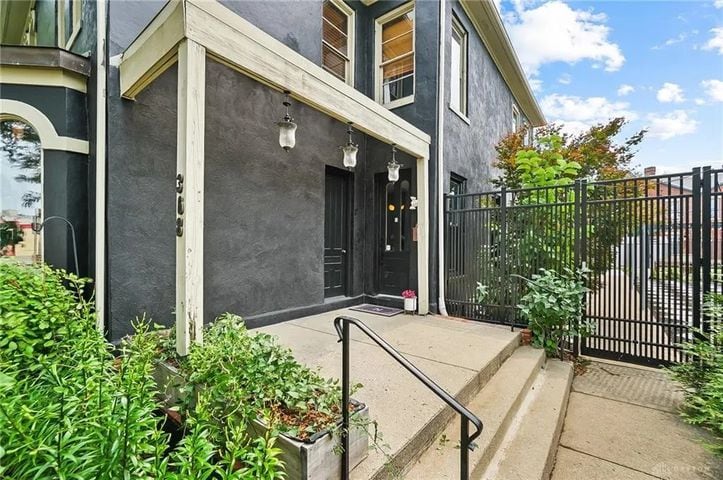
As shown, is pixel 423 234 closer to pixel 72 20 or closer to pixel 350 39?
pixel 350 39

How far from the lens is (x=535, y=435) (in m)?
2.63

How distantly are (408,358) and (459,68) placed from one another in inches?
250

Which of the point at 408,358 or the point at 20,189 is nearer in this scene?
the point at 408,358

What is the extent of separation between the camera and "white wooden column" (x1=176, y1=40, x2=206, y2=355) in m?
2.50

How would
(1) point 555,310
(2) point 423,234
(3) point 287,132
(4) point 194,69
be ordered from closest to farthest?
Answer: (4) point 194,69, (3) point 287,132, (1) point 555,310, (2) point 423,234

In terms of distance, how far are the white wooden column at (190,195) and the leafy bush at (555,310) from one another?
3.98m

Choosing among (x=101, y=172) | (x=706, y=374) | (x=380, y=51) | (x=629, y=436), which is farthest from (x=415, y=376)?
(x=380, y=51)

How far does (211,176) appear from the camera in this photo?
4.21 meters

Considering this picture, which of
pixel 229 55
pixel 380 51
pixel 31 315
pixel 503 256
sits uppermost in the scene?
pixel 380 51

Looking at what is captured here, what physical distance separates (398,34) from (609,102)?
7696 mm

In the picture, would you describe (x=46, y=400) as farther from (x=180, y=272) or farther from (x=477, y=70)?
(x=477, y=70)

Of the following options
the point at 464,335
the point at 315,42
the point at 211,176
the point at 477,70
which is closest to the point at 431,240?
the point at 464,335

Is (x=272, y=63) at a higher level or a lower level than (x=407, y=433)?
higher

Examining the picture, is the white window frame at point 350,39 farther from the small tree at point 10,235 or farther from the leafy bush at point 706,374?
the leafy bush at point 706,374
